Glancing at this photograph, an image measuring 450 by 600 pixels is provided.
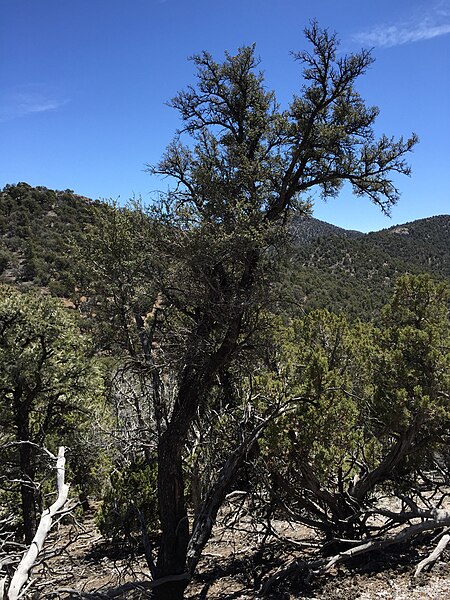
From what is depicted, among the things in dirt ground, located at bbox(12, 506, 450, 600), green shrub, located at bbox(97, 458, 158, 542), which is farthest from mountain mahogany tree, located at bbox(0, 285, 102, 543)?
dirt ground, located at bbox(12, 506, 450, 600)

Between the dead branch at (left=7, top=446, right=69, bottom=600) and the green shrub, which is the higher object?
the dead branch at (left=7, top=446, right=69, bottom=600)

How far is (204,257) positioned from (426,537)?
6.12 m

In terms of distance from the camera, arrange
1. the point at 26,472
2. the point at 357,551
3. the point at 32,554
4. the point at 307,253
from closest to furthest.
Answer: the point at 32,554
the point at 357,551
the point at 26,472
the point at 307,253

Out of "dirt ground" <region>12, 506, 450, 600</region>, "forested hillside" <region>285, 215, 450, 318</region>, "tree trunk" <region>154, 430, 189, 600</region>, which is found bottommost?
"dirt ground" <region>12, 506, 450, 600</region>

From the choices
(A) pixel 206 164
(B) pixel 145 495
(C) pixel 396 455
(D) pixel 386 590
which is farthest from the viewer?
(B) pixel 145 495

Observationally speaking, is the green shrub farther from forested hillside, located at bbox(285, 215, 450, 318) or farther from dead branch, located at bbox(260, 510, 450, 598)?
forested hillside, located at bbox(285, 215, 450, 318)

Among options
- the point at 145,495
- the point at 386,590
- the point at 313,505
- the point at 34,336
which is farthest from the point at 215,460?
the point at 34,336

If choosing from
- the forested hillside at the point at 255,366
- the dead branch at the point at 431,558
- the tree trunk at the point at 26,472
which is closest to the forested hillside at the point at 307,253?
the forested hillside at the point at 255,366

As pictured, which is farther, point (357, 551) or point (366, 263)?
point (366, 263)

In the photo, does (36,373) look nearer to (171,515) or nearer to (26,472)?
(26,472)

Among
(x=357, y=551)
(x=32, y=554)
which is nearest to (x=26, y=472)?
(x=32, y=554)

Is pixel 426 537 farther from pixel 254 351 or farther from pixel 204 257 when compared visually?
pixel 204 257

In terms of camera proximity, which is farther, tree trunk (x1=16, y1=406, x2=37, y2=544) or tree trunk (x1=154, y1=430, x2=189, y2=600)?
tree trunk (x1=16, y1=406, x2=37, y2=544)

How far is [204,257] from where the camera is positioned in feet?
21.6
